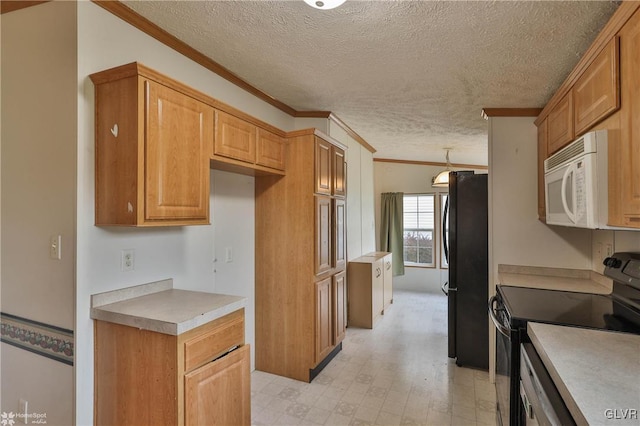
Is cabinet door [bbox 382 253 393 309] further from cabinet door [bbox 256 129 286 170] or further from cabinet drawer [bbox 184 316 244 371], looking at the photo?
cabinet drawer [bbox 184 316 244 371]

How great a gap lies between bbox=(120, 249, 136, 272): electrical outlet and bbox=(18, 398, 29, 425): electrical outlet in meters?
0.90

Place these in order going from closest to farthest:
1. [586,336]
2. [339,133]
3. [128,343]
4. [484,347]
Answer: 1. [586,336]
2. [128,343]
3. [484,347]
4. [339,133]

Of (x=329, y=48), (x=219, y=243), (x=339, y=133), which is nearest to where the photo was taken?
(x=329, y=48)

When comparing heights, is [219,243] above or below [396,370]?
above

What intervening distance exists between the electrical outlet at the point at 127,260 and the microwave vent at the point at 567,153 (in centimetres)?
244

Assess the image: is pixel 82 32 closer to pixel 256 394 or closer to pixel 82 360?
pixel 82 360

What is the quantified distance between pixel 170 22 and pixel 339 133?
2.36m

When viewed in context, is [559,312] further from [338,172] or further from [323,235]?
[338,172]

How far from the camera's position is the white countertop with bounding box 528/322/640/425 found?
2.77 ft

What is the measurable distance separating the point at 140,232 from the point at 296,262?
128cm

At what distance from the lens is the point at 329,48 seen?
210cm

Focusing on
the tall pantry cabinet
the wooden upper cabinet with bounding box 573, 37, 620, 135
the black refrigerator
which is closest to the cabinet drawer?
the tall pantry cabinet

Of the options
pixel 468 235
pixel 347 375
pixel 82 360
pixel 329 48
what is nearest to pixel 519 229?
pixel 468 235

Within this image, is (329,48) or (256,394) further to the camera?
(256,394)
